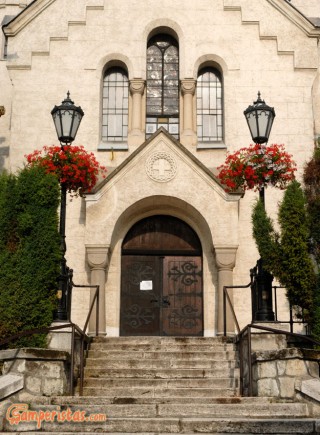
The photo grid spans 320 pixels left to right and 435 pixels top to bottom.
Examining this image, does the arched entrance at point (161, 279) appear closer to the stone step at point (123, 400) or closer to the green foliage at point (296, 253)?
the green foliage at point (296, 253)

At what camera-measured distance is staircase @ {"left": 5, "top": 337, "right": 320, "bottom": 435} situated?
26.7 ft

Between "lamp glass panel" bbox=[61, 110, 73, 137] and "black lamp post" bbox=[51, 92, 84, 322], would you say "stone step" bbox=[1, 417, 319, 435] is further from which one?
"lamp glass panel" bbox=[61, 110, 73, 137]

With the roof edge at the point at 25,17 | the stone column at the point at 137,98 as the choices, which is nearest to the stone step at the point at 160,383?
the stone column at the point at 137,98

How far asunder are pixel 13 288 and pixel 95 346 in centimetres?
199

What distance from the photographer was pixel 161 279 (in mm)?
15578

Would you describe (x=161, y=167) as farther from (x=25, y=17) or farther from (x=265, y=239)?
(x=25, y=17)

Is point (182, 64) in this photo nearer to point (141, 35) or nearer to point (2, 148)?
point (141, 35)

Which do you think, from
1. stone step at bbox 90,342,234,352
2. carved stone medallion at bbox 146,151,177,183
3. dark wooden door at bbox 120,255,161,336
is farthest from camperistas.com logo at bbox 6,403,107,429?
carved stone medallion at bbox 146,151,177,183

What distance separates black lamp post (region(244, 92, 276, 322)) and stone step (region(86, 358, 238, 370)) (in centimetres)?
99

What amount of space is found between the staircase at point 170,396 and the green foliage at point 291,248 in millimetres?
1582

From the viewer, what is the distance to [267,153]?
39.8 feet

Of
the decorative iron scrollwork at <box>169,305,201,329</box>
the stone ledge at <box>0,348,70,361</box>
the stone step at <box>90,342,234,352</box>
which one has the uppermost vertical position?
the decorative iron scrollwork at <box>169,305,201,329</box>

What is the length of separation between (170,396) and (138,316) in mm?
5378

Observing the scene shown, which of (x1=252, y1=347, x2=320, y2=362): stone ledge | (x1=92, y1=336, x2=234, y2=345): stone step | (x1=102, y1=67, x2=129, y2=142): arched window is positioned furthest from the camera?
(x1=102, y1=67, x2=129, y2=142): arched window
